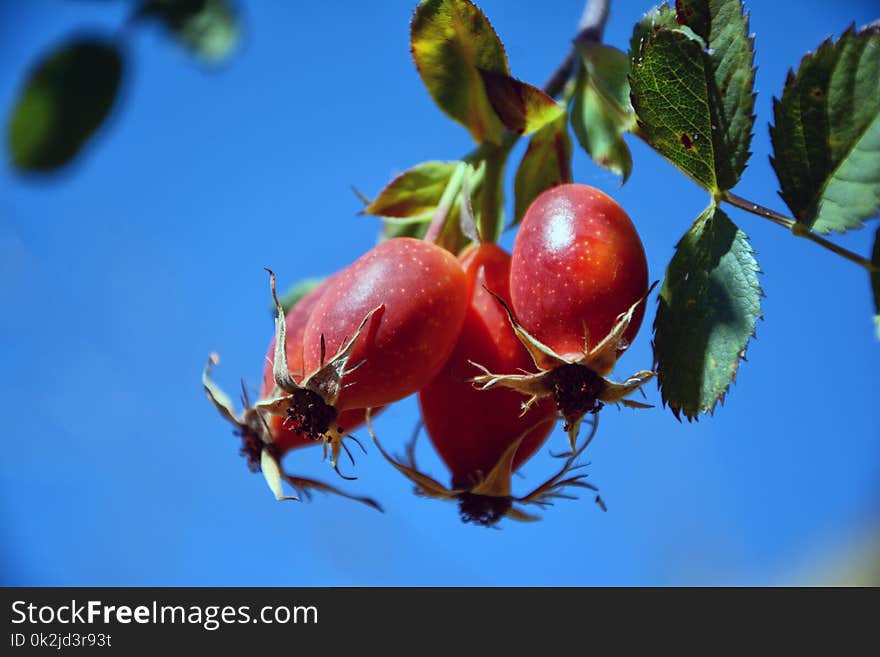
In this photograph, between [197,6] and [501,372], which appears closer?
[501,372]

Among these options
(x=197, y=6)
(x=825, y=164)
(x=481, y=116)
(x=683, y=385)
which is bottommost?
(x=683, y=385)

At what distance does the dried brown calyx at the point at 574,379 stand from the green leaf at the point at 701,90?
252 millimetres

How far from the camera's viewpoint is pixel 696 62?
5.03ft

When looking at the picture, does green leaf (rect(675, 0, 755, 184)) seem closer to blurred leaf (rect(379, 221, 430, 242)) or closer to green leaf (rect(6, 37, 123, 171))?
blurred leaf (rect(379, 221, 430, 242))

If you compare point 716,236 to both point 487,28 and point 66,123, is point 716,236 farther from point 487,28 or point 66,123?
point 66,123

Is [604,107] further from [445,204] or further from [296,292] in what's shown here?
[296,292]

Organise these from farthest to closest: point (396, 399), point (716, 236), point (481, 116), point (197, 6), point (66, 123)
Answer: point (197, 6) → point (66, 123) → point (481, 116) → point (396, 399) → point (716, 236)

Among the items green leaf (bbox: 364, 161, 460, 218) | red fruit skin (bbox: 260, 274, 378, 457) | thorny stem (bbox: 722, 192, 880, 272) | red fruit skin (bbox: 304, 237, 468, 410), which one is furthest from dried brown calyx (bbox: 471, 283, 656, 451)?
green leaf (bbox: 364, 161, 460, 218)

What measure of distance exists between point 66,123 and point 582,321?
129cm

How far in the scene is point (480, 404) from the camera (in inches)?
69.3

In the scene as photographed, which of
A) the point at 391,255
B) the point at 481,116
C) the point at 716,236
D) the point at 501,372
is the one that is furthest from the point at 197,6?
the point at 716,236

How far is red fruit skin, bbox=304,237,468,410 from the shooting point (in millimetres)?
1674

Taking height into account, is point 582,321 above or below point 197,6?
below

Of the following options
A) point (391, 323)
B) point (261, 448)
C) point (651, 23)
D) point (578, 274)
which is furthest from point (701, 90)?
point (261, 448)
